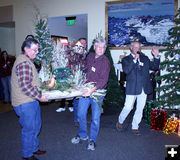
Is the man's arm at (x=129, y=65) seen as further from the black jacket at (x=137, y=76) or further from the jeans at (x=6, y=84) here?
the jeans at (x=6, y=84)

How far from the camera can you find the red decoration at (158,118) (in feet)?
10.6

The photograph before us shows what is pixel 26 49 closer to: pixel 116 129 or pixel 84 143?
pixel 84 143

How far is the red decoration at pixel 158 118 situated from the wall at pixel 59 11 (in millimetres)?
1845

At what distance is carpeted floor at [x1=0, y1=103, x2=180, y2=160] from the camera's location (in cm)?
240

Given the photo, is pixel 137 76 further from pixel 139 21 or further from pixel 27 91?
pixel 139 21

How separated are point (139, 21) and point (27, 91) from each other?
144 inches

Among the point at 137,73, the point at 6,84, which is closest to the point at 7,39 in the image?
the point at 6,84

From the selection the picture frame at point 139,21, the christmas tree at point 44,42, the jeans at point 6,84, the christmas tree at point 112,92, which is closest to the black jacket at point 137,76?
the christmas tree at point 112,92

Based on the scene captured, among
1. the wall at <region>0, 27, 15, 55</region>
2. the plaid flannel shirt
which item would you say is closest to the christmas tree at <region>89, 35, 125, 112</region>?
the plaid flannel shirt

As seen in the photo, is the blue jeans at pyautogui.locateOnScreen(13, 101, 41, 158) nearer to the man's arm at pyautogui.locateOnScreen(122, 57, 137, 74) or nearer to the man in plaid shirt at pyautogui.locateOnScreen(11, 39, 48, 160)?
the man in plaid shirt at pyautogui.locateOnScreen(11, 39, 48, 160)

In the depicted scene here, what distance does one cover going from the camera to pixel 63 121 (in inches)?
147

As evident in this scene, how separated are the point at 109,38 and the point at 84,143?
305 centimetres

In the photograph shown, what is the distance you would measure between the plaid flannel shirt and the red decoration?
2.27m

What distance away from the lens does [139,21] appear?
178 inches
